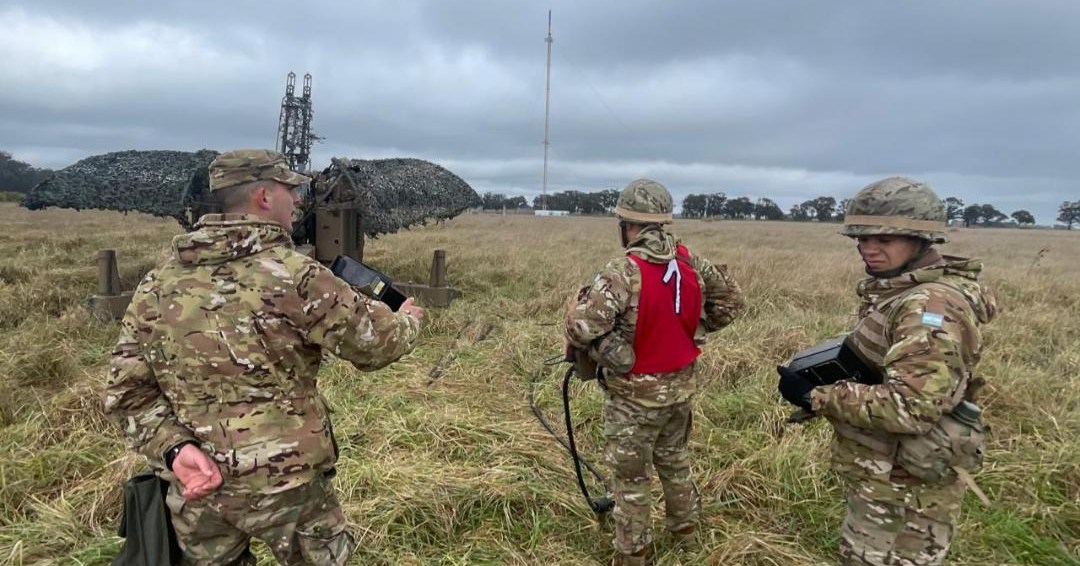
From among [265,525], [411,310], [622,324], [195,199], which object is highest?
[195,199]

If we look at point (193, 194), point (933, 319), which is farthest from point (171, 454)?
point (193, 194)

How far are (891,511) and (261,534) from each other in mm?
2227

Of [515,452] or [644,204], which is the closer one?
[644,204]

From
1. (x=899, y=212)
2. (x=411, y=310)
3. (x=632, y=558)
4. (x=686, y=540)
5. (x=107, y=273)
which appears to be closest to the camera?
(x=899, y=212)

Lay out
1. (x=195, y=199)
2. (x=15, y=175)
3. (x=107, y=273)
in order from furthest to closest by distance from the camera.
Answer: (x=15, y=175), (x=195, y=199), (x=107, y=273)

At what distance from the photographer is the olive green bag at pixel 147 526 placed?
2.04 m

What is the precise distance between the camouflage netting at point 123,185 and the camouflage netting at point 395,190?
1806mm

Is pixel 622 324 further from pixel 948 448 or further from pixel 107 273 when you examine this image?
pixel 107 273

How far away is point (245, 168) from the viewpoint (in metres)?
1.98

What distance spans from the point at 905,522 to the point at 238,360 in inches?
93.7

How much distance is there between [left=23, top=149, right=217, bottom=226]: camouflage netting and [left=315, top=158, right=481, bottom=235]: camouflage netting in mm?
1806

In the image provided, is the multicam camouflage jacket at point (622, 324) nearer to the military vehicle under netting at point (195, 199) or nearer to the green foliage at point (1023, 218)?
the military vehicle under netting at point (195, 199)

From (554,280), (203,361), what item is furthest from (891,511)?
(554,280)

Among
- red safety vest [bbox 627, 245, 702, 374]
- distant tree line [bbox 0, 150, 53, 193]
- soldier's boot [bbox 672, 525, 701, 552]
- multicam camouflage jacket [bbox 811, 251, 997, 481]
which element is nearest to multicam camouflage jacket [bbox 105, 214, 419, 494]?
red safety vest [bbox 627, 245, 702, 374]
